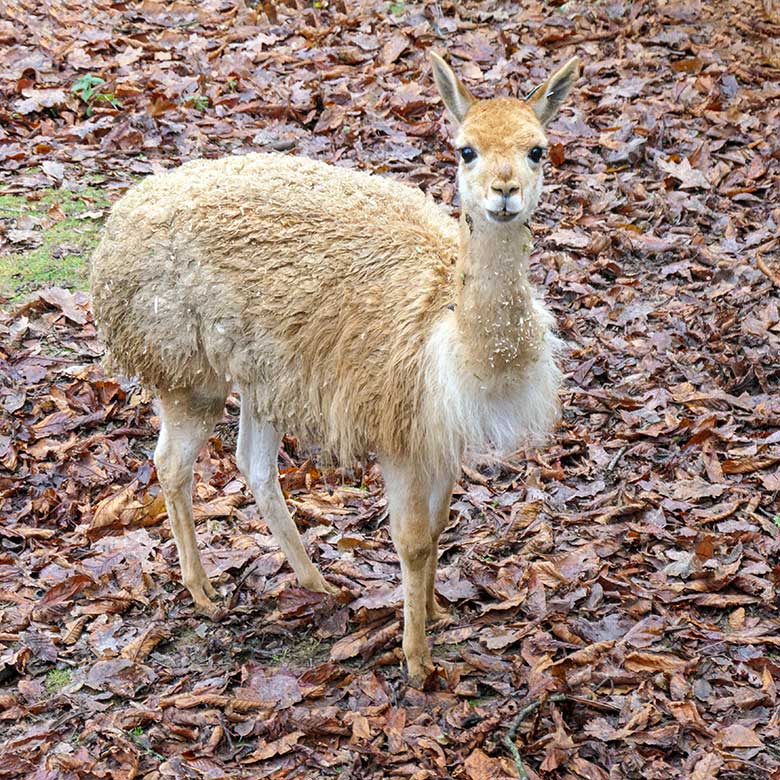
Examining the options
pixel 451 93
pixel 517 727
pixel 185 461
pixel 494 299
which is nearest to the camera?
pixel 494 299

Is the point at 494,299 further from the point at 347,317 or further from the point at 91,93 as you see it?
the point at 91,93

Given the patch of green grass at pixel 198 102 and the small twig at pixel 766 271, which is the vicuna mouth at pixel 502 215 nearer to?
the small twig at pixel 766 271

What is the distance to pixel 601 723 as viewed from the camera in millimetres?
4574

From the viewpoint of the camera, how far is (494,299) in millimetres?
4188

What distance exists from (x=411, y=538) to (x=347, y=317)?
0.97 m

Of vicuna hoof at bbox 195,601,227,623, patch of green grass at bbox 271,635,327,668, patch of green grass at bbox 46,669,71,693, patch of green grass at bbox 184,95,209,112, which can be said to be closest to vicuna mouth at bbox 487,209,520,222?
patch of green grass at bbox 271,635,327,668

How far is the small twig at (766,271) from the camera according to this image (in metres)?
7.46

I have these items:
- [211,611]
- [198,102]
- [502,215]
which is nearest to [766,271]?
[502,215]

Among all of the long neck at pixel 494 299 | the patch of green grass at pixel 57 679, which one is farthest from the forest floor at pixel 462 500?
the long neck at pixel 494 299

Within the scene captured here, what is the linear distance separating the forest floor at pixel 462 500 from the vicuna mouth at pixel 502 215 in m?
2.03

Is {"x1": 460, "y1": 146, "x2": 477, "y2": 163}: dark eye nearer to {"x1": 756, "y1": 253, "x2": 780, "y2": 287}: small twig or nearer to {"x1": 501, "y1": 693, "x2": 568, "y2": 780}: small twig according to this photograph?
{"x1": 501, "y1": 693, "x2": 568, "y2": 780}: small twig

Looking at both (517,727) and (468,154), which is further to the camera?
(517,727)

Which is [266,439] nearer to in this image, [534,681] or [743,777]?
[534,681]

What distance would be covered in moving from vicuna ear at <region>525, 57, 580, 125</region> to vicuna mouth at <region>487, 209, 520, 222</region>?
0.65m
